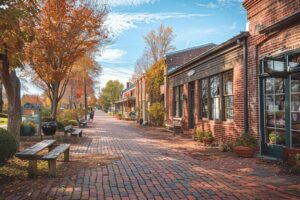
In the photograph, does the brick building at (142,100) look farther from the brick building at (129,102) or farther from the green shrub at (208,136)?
the green shrub at (208,136)

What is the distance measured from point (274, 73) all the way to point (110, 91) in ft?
333

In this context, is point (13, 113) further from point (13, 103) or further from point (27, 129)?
point (27, 129)

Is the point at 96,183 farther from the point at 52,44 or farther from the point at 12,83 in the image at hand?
the point at 52,44

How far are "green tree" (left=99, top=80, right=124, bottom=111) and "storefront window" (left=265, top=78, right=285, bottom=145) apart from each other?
318 feet

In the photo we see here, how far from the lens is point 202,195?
18.7 feet

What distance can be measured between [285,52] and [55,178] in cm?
678

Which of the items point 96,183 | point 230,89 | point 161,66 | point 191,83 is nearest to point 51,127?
point 191,83

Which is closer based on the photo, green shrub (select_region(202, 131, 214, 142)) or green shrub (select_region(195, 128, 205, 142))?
green shrub (select_region(202, 131, 214, 142))

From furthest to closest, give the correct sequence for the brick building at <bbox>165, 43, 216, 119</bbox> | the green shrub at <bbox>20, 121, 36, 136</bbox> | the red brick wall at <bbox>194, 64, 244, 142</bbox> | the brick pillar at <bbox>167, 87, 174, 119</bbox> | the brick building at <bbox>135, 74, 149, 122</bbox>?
the brick building at <bbox>135, 74, 149, 122</bbox> → the brick building at <bbox>165, 43, 216, 119</bbox> → the brick pillar at <bbox>167, 87, 174, 119</bbox> → the green shrub at <bbox>20, 121, 36, 136</bbox> → the red brick wall at <bbox>194, 64, 244, 142</bbox>

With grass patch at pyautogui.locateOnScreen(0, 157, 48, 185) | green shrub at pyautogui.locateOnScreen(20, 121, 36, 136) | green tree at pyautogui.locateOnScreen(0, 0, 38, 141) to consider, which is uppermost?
green tree at pyautogui.locateOnScreen(0, 0, 38, 141)

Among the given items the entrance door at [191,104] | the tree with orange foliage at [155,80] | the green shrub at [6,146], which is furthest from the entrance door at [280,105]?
the tree with orange foliage at [155,80]

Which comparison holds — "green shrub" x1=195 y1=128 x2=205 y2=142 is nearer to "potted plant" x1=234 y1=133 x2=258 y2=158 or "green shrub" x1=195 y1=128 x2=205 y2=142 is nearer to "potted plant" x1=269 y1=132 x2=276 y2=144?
"potted plant" x1=234 y1=133 x2=258 y2=158

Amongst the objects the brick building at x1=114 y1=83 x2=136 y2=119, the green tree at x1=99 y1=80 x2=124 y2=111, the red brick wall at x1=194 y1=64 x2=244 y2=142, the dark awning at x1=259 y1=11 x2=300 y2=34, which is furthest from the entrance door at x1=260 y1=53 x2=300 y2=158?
the green tree at x1=99 y1=80 x2=124 y2=111

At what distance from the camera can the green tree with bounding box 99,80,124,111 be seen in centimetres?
10801
